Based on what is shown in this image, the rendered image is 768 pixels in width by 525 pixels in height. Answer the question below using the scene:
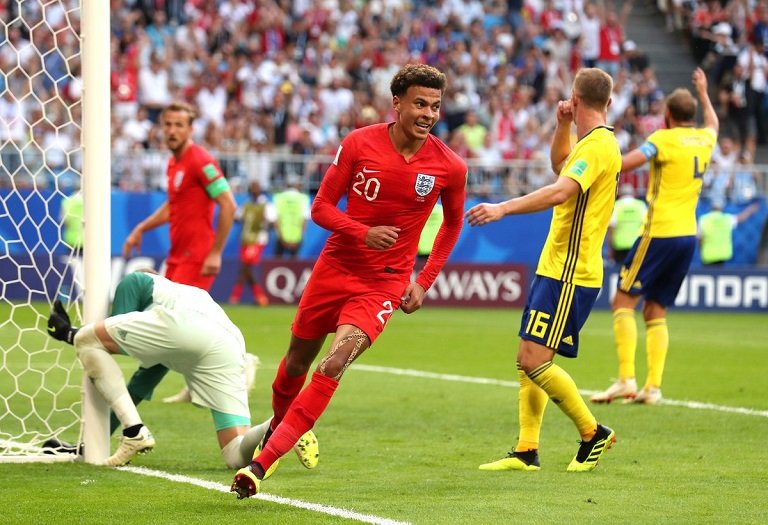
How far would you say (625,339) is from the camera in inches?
408

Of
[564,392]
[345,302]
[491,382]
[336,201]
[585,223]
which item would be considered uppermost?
[336,201]

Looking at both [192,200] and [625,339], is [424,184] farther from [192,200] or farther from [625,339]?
[625,339]

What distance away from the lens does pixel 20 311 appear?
17.5m

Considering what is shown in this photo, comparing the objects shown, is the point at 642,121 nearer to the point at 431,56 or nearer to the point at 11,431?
the point at 431,56

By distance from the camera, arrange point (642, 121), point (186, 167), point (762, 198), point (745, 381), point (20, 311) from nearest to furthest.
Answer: point (186, 167) < point (745, 381) < point (20, 311) < point (762, 198) < point (642, 121)

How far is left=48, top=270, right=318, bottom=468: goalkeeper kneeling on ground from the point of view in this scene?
7172 millimetres

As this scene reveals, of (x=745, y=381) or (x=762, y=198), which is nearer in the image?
(x=745, y=381)

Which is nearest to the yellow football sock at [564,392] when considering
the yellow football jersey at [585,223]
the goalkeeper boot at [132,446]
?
the yellow football jersey at [585,223]

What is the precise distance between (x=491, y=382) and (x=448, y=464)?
4530 mm

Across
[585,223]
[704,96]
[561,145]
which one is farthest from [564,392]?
[704,96]

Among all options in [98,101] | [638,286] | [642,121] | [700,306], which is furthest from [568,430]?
[642,121]

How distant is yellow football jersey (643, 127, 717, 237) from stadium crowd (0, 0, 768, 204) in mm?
12385

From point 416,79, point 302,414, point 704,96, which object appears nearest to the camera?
point 302,414

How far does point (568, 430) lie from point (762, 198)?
16.2m
